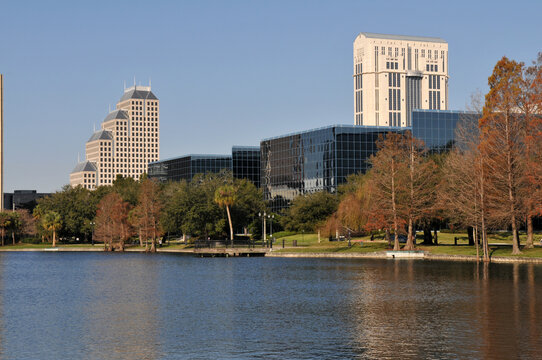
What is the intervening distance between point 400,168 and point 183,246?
200 ft

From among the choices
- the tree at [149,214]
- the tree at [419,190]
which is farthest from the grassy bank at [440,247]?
the tree at [149,214]

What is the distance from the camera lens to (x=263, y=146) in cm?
19888

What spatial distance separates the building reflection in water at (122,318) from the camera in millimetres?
31172

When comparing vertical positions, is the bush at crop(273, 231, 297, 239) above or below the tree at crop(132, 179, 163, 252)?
below

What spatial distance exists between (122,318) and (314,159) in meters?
137

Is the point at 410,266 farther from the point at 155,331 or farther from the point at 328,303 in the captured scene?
the point at 155,331

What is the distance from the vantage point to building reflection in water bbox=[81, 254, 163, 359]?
102 ft

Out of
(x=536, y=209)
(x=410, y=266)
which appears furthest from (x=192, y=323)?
(x=536, y=209)

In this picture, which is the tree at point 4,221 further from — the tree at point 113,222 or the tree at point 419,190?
the tree at point 419,190

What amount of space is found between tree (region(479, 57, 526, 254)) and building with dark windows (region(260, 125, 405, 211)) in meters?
79.2

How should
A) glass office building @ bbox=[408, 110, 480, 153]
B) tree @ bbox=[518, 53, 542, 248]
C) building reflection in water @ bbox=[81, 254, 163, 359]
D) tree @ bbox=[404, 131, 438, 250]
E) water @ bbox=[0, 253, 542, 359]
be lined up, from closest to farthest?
water @ bbox=[0, 253, 542, 359], building reflection in water @ bbox=[81, 254, 163, 359], tree @ bbox=[518, 53, 542, 248], tree @ bbox=[404, 131, 438, 250], glass office building @ bbox=[408, 110, 480, 153]

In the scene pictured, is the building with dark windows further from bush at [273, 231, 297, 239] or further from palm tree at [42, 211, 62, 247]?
palm tree at [42, 211, 62, 247]

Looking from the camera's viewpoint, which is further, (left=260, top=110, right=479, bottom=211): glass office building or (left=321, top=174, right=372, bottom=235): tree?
(left=260, top=110, right=479, bottom=211): glass office building

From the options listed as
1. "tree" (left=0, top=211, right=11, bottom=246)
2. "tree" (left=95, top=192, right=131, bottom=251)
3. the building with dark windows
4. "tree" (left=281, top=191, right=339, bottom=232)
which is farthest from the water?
"tree" (left=0, top=211, right=11, bottom=246)
